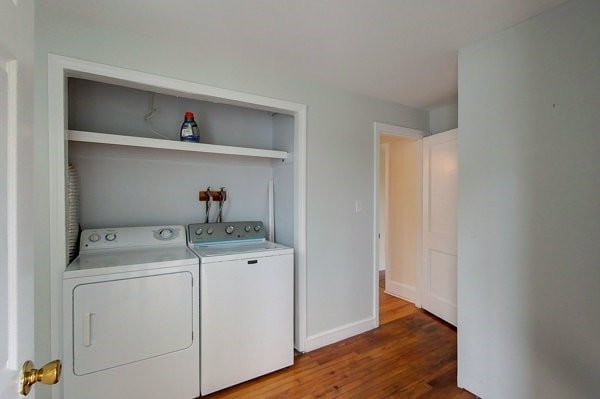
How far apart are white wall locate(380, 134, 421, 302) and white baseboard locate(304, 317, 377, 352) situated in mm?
998

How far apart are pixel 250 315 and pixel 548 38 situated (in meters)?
2.39

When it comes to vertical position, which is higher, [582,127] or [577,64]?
[577,64]

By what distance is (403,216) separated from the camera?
3.49 meters

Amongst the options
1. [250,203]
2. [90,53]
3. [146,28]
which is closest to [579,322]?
[250,203]

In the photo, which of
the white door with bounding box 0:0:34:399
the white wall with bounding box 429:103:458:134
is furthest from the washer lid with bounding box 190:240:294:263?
the white wall with bounding box 429:103:458:134

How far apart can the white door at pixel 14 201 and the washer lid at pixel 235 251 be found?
1.13 metres

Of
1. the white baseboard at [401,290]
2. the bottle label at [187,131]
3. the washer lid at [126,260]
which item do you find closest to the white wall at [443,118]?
the white baseboard at [401,290]

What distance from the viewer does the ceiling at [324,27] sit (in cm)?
141

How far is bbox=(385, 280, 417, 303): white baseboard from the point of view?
3.37 m

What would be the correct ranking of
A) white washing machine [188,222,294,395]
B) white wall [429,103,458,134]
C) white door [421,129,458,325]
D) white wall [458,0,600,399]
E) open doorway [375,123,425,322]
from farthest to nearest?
1. open doorway [375,123,425,322]
2. white wall [429,103,458,134]
3. white door [421,129,458,325]
4. white washing machine [188,222,294,395]
5. white wall [458,0,600,399]

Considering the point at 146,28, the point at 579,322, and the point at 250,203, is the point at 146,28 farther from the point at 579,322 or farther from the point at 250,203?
the point at 579,322

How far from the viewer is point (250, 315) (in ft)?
6.19

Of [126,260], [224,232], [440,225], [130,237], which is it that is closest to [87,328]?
[126,260]

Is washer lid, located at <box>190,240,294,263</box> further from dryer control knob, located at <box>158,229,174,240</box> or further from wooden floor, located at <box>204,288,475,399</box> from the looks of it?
wooden floor, located at <box>204,288,475,399</box>
